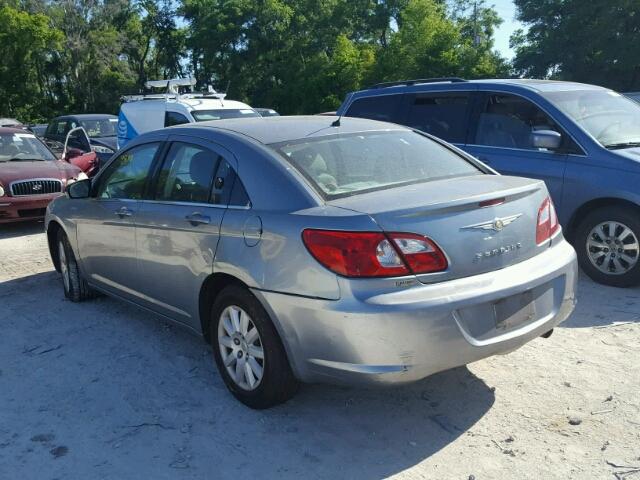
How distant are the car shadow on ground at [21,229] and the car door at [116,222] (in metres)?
4.66

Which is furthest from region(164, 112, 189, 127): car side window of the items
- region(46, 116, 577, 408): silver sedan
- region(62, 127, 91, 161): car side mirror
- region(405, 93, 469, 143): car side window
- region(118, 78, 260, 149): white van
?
region(46, 116, 577, 408): silver sedan

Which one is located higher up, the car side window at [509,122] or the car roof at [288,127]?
the car roof at [288,127]

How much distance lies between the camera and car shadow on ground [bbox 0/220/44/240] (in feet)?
31.4

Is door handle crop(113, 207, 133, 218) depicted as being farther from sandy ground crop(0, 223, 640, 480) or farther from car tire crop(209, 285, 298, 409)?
car tire crop(209, 285, 298, 409)

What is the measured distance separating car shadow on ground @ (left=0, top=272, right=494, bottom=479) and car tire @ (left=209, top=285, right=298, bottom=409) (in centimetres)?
15

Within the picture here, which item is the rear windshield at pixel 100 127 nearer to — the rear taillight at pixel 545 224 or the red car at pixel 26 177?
the red car at pixel 26 177

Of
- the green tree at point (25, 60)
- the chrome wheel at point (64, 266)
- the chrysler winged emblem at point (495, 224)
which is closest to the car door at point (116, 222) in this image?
the chrome wheel at point (64, 266)

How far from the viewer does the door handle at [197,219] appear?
3900 mm

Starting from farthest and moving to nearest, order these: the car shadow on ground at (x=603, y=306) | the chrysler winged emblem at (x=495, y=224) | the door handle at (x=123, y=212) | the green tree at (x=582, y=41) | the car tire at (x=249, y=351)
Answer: the green tree at (x=582, y=41) → the car shadow on ground at (x=603, y=306) → the door handle at (x=123, y=212) → the car tire at (x=249, y=351) → the chrysler winged emblem at (x=495, y=224)

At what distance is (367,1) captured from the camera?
4209 centimetres

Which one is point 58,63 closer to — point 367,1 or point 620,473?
point 367,1

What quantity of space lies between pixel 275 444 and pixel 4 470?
135 cm

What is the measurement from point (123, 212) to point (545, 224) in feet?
9.58

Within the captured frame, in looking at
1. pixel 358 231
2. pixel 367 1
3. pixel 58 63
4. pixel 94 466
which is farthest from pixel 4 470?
pixel 58 63
